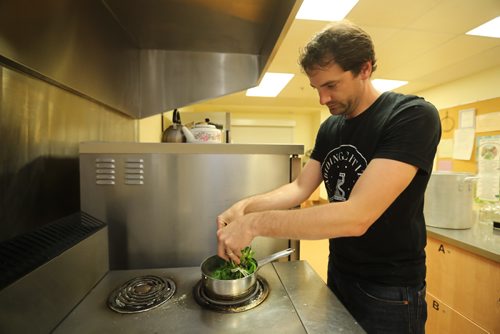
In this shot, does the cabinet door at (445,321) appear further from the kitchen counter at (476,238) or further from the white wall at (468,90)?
the white wall at (468,90)

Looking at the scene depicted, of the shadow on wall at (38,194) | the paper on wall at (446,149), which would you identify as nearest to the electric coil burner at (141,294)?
the shadow on wall at (38,194)

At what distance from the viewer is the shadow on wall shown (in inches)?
23.4

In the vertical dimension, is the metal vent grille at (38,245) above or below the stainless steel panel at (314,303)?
above

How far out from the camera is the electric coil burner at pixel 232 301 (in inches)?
21.6

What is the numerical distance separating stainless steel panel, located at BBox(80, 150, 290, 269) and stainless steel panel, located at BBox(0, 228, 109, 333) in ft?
0.43

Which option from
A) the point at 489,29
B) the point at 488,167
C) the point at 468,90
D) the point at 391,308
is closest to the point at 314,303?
the point at 391,308

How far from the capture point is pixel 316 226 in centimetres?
59

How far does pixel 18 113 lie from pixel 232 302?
0.67m

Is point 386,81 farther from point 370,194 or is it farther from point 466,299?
point 370,194

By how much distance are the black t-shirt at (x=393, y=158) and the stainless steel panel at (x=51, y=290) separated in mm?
713

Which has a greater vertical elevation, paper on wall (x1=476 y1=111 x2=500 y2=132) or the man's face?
paper on wall (x1=476 y1=111 x2=500 y2=132)

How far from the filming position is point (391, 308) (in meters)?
0.73

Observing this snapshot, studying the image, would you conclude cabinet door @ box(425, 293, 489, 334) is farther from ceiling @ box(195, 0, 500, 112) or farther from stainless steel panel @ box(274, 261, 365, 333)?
ceiling @ box(195, 0, 500, 112)

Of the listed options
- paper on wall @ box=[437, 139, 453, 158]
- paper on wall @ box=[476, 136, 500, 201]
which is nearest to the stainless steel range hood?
paper on wall @ box=[476, 136, 500, 201]
